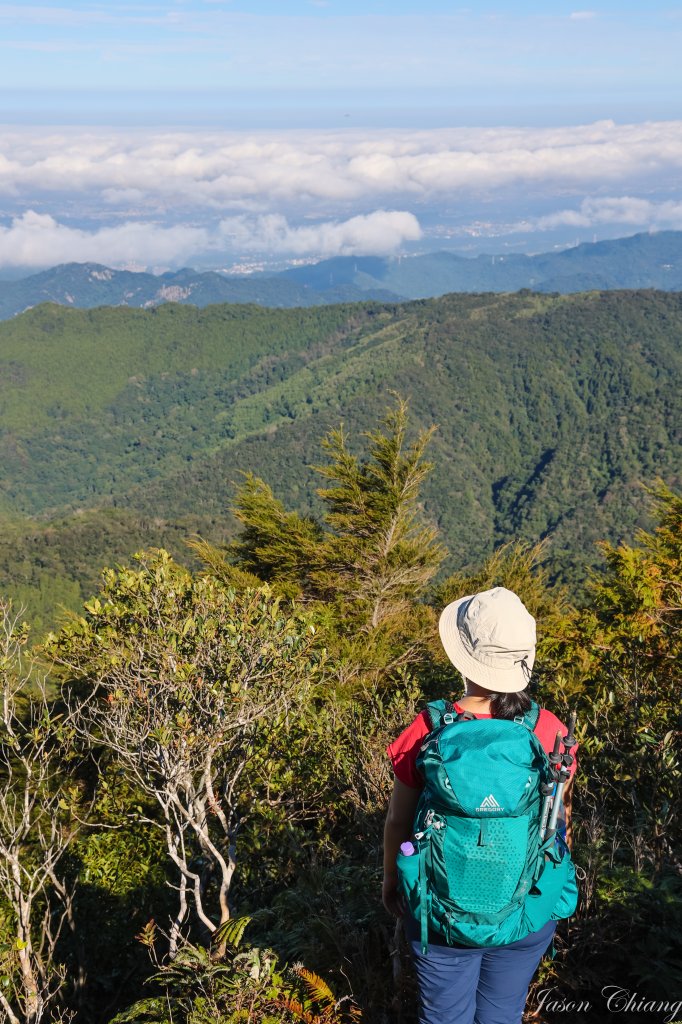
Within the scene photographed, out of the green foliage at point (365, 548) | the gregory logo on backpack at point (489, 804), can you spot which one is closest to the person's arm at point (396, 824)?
the gregory logo on backpack at point (489, 804)

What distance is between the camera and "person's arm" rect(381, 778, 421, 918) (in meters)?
2.10

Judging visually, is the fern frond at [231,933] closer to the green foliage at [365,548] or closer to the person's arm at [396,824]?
the person's arm at [396,824]

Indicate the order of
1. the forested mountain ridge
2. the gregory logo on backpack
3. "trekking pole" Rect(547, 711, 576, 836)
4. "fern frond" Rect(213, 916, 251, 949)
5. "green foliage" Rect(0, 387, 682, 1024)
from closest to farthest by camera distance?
1. the gregory logo on backpack
2. "trekking pole" Rect(547, 711, 576, 836)
3. "green foliage" Rect(0, 387, 682, 1024)
4. "fern frond" Rect(213, 916, 251, 949)
5. the forested mountain ridge

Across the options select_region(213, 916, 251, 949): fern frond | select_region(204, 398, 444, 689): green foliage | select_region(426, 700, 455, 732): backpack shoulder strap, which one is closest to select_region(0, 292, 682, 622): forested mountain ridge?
select_region(204, 398, 444, 689): green foliage

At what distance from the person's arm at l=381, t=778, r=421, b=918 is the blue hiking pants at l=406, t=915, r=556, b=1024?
0.38 feet

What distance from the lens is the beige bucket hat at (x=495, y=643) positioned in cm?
213

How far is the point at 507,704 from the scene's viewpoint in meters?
2.15

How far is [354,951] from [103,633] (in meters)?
2.84

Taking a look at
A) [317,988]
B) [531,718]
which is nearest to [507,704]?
[531,718]

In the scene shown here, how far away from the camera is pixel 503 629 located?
2.14m

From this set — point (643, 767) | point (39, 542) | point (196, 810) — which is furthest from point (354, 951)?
point (39, 542)

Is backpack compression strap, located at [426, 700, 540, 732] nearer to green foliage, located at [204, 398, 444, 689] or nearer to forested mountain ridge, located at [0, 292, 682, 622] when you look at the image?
green foliage, located at [204, 398, 444, 689]

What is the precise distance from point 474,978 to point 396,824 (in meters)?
0.57

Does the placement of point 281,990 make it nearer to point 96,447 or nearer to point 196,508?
point 196,508
